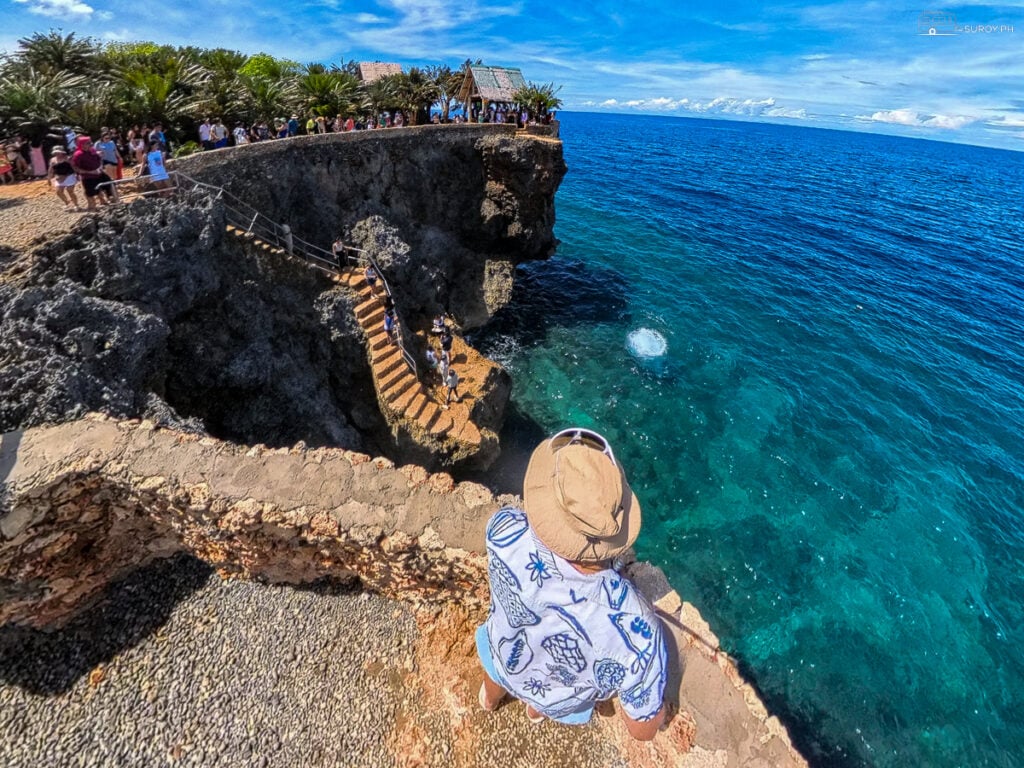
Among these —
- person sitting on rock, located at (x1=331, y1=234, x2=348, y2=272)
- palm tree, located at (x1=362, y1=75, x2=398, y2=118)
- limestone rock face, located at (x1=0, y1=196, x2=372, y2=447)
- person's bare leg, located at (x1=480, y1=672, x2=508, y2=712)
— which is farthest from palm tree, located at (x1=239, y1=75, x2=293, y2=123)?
person's bare leg, located at (x1=480, y1=672, x2=508, y2=712)

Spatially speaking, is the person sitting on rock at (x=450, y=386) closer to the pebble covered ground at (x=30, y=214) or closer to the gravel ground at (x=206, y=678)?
the gravel ground at (x=206, y=678)

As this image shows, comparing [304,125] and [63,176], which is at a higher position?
[304,125]

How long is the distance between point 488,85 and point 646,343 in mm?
23908

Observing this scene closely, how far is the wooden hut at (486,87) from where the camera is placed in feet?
108

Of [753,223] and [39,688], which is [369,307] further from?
[753,223]

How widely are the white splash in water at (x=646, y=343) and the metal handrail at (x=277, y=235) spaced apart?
11.9 metres

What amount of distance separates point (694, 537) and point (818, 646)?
4.06 m

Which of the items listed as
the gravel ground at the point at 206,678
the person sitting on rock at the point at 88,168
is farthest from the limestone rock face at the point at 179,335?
the gravel ground at the point at 206,678

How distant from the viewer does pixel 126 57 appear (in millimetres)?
20094

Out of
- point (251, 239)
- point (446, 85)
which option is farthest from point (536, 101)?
point (251, 239)

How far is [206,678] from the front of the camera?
7.14m

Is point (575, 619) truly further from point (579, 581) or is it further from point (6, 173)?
point (6, 173)

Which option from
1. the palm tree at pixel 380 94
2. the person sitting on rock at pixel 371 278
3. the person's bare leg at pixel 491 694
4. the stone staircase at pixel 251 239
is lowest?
the person's bare leg at pixel 491 694

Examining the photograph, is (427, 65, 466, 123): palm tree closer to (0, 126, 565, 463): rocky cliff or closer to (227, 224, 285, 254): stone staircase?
(0, 126, 565, 463): rocky cliff
